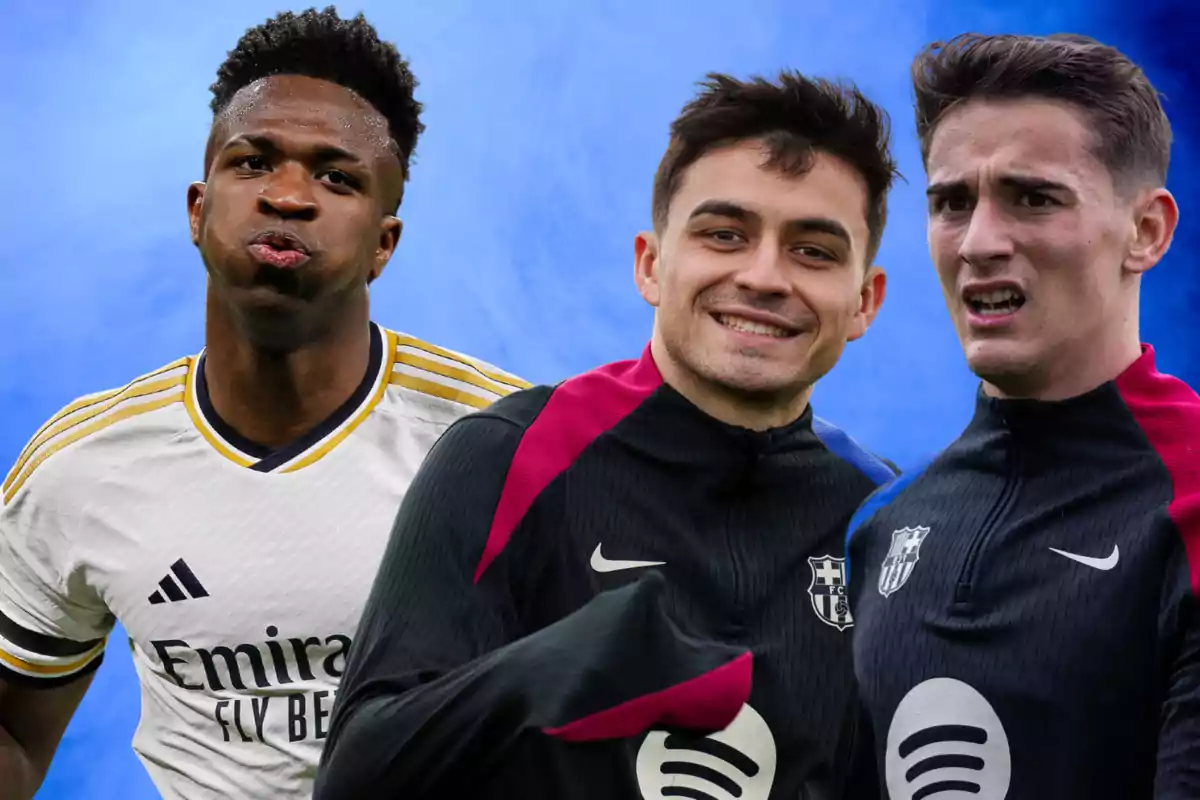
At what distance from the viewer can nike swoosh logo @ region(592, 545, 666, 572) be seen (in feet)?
9.30

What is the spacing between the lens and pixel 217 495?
3.88 meters

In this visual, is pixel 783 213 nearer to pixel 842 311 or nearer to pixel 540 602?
pixel 842 311

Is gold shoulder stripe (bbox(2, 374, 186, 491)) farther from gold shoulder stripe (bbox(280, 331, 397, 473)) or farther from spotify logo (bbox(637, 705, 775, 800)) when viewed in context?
spotify logo (bbox(637, 705, 775, 800))

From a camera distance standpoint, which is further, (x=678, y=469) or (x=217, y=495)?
(x=217, y=495)

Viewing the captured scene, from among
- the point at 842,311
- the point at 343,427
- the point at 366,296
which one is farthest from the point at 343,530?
the point at 842,311

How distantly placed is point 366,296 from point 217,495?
0.55 m

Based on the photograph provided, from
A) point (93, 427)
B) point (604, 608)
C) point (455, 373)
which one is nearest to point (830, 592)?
point (604, 608)

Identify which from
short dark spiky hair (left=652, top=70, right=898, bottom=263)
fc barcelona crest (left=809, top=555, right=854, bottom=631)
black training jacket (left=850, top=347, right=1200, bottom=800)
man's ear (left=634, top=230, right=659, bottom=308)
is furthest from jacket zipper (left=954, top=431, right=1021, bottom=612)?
man's ear (left=634, top=230, right=659, bottom=308)

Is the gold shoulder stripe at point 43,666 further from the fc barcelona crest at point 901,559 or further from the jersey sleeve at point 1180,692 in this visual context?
the jersey sleeve at point 1180,692

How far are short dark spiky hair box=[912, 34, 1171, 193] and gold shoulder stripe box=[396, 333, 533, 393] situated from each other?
133 cm

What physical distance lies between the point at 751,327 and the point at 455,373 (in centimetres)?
120

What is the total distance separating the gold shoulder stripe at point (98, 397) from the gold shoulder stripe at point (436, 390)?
54cm

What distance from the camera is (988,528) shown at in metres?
2.70

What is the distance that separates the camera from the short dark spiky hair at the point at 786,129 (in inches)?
122
